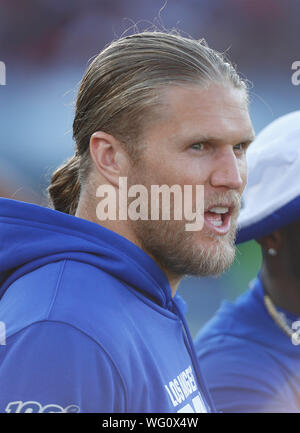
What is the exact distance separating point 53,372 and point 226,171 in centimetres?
51

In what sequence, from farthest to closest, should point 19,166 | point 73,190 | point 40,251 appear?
point 19,166 < point 73,190 < point 40,251

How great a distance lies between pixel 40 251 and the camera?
103 cm

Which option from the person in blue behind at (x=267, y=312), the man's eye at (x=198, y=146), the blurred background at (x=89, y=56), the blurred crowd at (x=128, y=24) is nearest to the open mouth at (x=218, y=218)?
the man's eye at (x=198, y=146)

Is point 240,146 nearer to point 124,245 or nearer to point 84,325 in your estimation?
point 124,245

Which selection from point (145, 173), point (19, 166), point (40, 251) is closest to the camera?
point (40, 251)

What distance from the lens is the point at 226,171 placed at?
1.17 metres

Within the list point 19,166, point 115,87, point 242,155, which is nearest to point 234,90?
point 242,155

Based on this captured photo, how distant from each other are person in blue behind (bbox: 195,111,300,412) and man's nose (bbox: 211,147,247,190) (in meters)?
0.63

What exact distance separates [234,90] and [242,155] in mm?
133

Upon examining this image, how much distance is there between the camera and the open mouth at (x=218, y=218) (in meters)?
1.18

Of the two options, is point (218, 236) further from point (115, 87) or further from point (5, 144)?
point (5, 144)

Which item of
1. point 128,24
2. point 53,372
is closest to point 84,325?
point 53,372

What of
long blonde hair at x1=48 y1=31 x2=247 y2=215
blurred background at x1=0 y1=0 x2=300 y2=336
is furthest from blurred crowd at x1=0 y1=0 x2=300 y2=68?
long blonde hair at x1=48 y1=31 x2=247 y2=215

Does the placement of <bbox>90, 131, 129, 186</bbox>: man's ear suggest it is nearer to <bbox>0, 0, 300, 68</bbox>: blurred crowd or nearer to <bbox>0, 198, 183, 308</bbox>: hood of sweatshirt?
<bbox>0, 198, 183, 308</bbox>: hood of sweatshirt
